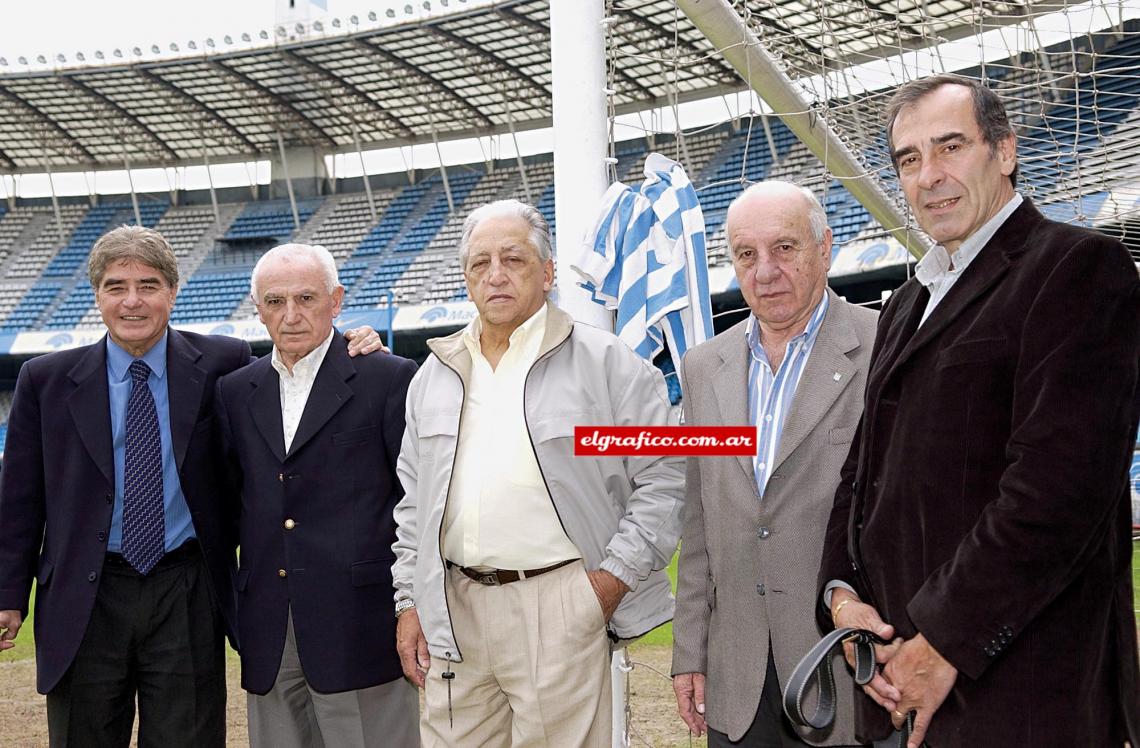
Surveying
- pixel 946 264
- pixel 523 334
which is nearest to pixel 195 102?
pixel 523 334

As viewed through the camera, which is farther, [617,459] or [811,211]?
[617,459]

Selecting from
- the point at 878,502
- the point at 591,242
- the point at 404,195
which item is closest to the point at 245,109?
the point at 404,195

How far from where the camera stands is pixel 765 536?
2393 millimetres

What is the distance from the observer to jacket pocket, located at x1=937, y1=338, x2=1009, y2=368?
1.68 metres

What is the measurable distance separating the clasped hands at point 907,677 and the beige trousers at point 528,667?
0.87m

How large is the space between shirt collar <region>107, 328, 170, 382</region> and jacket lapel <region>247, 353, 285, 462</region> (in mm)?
320

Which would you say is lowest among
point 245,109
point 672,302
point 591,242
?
point 672,302

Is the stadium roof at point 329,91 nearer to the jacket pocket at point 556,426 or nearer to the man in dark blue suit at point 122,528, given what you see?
the man in dark blue suit at point 122,528

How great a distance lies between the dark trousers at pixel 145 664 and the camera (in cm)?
304

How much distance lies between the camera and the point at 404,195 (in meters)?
32.4

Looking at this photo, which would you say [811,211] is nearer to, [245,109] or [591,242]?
[591,242]

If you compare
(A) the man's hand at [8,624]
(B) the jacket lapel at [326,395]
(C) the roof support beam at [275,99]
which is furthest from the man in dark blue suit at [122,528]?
(C) the roof support beam at [275,99]

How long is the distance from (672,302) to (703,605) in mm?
1209

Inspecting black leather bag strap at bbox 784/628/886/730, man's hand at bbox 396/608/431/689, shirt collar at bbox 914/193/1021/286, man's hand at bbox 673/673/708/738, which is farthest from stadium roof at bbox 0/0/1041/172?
black leather bag strap at bbox 784/628/886/730
